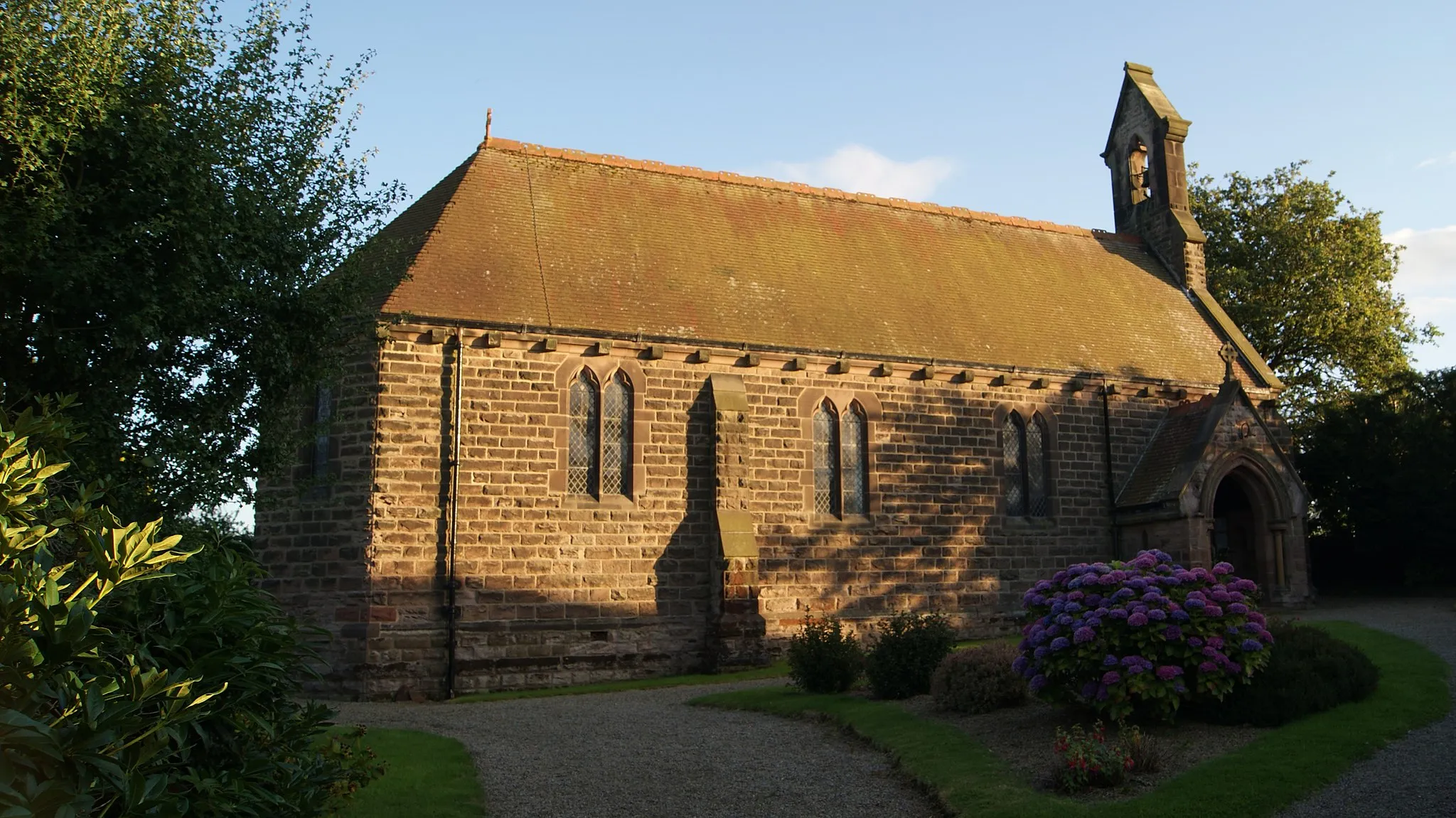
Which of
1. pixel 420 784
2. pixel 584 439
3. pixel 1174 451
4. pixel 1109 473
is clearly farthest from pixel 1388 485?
pixel 420 784


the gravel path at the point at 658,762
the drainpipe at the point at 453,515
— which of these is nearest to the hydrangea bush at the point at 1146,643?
the gravel path at the point at 658,762

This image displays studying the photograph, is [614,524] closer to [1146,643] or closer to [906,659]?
[906,659]

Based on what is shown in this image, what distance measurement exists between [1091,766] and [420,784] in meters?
6.60

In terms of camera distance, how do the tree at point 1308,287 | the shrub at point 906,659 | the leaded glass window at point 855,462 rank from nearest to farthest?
the shrub at point 906,659
the leaded glass window at point 855,462
the tree at point 1308,287

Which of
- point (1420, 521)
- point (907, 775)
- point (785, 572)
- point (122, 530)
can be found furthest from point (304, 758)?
point (1420, 521)

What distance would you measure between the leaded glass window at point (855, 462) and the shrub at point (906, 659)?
6580mm

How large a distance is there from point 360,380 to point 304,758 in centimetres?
1253

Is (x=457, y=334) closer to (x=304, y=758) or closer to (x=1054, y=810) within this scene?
(x=304, y=758)

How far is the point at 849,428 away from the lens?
23781 mm

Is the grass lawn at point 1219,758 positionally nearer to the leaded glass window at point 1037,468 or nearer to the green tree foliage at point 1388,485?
the leaded glass window at point 1037,468

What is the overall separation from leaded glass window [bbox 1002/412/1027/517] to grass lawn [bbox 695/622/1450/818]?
32.4 ft

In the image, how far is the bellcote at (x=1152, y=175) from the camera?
3191 cm

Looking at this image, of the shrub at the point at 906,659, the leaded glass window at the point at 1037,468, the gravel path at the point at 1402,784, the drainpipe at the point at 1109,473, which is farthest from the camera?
the drainpipe at the point at 1109,473

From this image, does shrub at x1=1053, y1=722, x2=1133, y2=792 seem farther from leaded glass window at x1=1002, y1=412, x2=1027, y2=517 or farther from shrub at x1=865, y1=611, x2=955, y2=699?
leaded glass window at x1=1002, y1=412, x2=1027, y2=517
